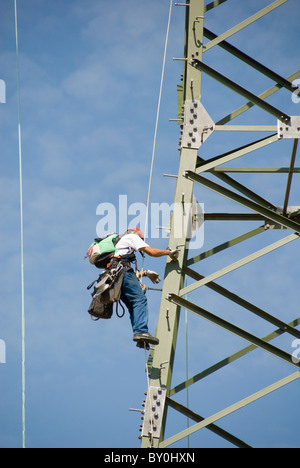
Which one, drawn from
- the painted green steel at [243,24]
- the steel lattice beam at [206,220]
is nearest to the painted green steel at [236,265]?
the steel lattice beam at [206,220]

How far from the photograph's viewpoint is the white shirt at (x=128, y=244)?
12047mm

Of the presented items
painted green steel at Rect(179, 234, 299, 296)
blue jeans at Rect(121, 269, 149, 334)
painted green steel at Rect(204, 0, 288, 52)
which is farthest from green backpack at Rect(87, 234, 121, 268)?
painted green steel at Rect(204, 0, 288, 52)

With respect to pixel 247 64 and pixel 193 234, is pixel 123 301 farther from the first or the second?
pixel 247 64

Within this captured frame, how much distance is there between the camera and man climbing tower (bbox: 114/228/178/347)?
458 inches

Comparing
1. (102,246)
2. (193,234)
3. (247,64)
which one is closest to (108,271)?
(102,246)

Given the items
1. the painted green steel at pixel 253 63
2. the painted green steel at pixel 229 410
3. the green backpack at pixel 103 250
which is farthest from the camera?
the painted green steel at pixel 253 63

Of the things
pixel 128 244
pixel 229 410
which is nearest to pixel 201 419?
pixel 229 410

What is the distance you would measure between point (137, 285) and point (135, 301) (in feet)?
0.79

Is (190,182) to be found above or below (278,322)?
above

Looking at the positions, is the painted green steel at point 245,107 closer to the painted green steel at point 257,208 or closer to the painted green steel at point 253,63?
the painted green steel at point 253,63

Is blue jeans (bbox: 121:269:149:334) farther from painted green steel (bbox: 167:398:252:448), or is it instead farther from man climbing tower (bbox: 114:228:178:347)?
painted green steel (bbox: 167:398:252:448)

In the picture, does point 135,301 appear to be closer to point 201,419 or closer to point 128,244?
point 128,244
